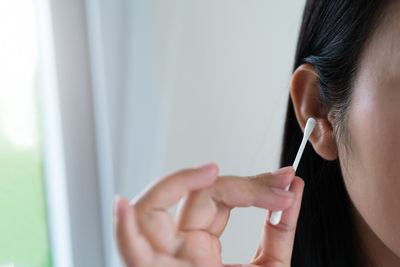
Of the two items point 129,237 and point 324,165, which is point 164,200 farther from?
point 324,165

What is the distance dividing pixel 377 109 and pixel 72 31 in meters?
1.03

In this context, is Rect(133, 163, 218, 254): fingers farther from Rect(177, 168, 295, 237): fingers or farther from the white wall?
the white wall

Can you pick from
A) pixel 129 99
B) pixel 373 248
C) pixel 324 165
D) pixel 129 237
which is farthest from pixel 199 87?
pixel 129 237

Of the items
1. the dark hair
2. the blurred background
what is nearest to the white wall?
the blurred background

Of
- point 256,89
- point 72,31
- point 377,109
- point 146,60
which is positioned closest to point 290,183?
point 377,109

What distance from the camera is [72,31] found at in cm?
131

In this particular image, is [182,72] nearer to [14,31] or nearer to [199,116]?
[199,116]

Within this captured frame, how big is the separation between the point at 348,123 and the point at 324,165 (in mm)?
189

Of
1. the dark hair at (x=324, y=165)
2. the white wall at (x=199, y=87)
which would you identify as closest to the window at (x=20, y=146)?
the white wall at (x=199, y=87)

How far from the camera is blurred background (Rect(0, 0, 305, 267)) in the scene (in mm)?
1255

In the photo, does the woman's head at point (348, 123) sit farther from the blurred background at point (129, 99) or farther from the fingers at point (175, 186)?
the blurred background at point (129, 99)

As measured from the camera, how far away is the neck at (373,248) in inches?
29.4

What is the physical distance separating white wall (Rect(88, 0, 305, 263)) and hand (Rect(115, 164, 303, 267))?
2.30 ft

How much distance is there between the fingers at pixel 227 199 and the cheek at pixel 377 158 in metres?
0.15
